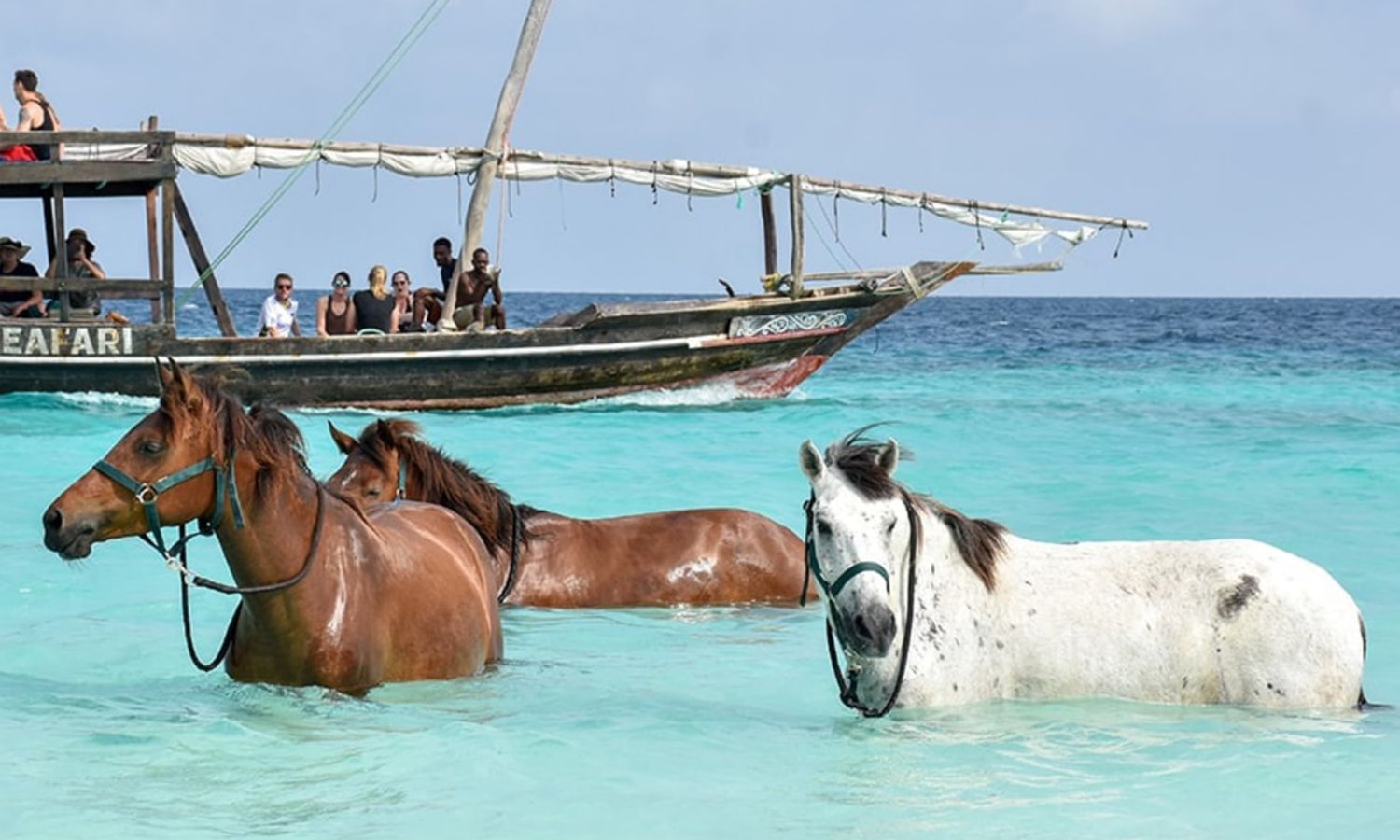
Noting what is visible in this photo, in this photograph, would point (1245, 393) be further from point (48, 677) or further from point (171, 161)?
point (48, 677)

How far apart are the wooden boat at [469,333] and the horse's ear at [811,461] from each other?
1282 cm

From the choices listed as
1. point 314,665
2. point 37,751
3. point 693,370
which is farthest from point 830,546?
point 693,370

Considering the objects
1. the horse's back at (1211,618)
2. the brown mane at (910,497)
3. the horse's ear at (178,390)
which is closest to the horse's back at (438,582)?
the horse's ear at (178,390)

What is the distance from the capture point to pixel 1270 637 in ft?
17.9

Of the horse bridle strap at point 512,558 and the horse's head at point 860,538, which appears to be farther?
the horse bridle strap at point 512,558

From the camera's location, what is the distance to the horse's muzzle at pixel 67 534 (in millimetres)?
5715

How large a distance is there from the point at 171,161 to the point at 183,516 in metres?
13.1

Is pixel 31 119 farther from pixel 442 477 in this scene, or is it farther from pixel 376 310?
pixel 442 477

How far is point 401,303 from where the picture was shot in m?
19.7

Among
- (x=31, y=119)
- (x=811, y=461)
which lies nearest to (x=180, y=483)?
(x=811, y=461)

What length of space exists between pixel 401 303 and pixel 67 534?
46.4 ft

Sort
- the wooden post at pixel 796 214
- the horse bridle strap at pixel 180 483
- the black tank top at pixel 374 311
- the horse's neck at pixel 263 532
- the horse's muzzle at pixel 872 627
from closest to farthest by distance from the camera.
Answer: the horse's muzzle at pixel 872 627 → the horse bridle strap at pixel 180 483 → the horse's neck at pixel 263 532 → the black tank top at pixel 374 311 → the wooden post at pixel 796 214

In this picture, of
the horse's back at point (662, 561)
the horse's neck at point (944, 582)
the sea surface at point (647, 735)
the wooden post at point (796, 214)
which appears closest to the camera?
the sea surface at point (647, 735)

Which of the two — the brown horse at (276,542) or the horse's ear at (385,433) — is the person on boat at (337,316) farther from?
the brown horse at (276,542)
